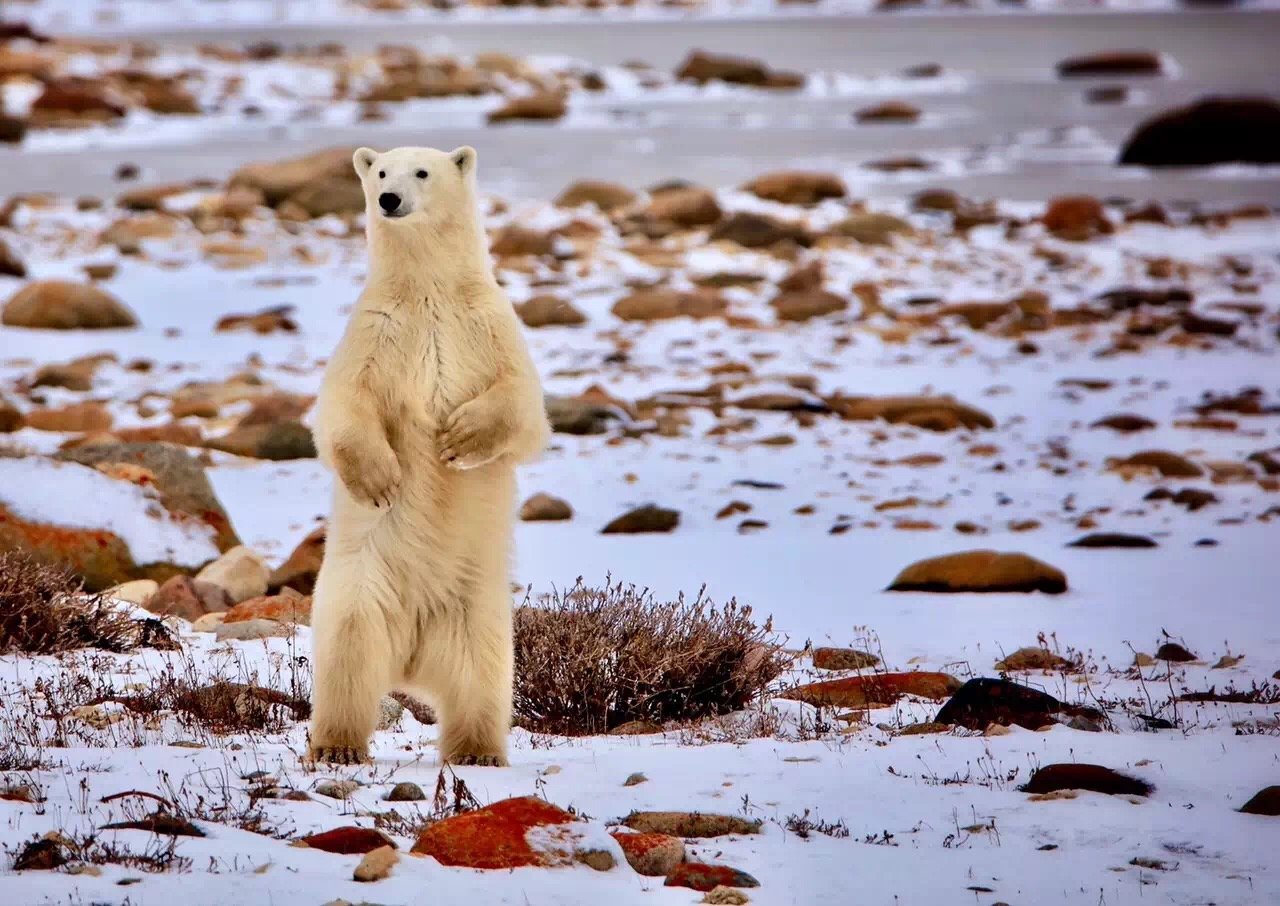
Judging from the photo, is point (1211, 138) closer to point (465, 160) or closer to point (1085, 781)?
point (465, 160)

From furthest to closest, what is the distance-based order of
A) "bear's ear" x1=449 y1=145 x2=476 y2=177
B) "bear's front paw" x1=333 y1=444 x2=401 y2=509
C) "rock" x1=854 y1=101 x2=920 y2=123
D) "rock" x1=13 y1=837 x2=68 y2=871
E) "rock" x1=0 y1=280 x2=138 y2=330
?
"rock" x1=854 y1=101 x2=920 y2=123 < "rock" x1=0 y1=280 x2=138 y2=330 < "bear's ear" x1=449 y1=145 x2=476 y2=177 < "bear's front paw" x1=333 y1=444 x2=401 y2=509 < "rock" x1=13 y1=837 x2=68 y2=871

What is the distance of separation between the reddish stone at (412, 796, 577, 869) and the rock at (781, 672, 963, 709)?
217 centimetres

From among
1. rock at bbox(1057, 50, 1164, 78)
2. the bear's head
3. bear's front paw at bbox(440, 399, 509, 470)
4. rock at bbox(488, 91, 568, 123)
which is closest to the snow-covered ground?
bear's front paw at bbox(440, 399, 509, 470)

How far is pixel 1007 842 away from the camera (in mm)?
4461

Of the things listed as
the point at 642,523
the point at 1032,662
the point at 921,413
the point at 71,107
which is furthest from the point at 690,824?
the point at 71,107

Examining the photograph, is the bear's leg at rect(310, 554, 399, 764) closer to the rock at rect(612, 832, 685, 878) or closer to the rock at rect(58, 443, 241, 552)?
the rock at rect(612, 832, 685, 878)

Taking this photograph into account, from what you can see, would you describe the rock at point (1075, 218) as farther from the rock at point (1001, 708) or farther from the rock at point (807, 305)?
the rock at point (1001, 708)

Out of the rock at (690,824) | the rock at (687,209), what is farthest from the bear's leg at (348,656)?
the rock at (687,209)

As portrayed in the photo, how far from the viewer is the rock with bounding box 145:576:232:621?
786 cm

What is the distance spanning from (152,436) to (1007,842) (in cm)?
884

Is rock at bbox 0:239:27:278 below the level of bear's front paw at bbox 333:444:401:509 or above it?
below

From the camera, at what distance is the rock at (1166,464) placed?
11438mm

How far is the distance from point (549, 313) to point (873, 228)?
7.25 m

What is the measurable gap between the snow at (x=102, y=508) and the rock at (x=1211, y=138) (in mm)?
27476
